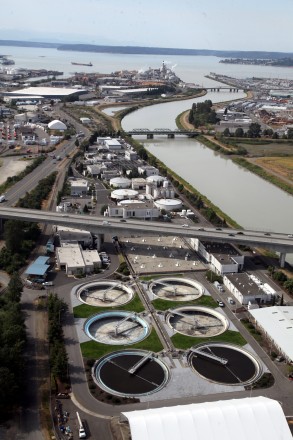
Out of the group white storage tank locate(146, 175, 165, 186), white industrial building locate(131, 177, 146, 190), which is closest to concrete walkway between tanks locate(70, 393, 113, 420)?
white industrial building locate(131, 177, 146, 190)

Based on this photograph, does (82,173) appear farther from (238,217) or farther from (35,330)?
(35,330)

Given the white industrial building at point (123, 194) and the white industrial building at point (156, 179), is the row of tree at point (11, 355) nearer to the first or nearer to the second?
the white industrial building at point (123, 194)

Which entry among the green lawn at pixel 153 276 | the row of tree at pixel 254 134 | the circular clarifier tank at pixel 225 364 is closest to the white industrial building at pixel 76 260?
the green lawn at pixel 153 276

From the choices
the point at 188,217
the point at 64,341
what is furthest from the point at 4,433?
the point at 188,217

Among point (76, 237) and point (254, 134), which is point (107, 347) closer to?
point (76, 237)

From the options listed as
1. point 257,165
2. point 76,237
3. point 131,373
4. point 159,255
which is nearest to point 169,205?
point 159,255

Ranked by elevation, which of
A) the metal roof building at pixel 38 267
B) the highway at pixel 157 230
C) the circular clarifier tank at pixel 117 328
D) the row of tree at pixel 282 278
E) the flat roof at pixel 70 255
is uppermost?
the highway at pixel 157 230
